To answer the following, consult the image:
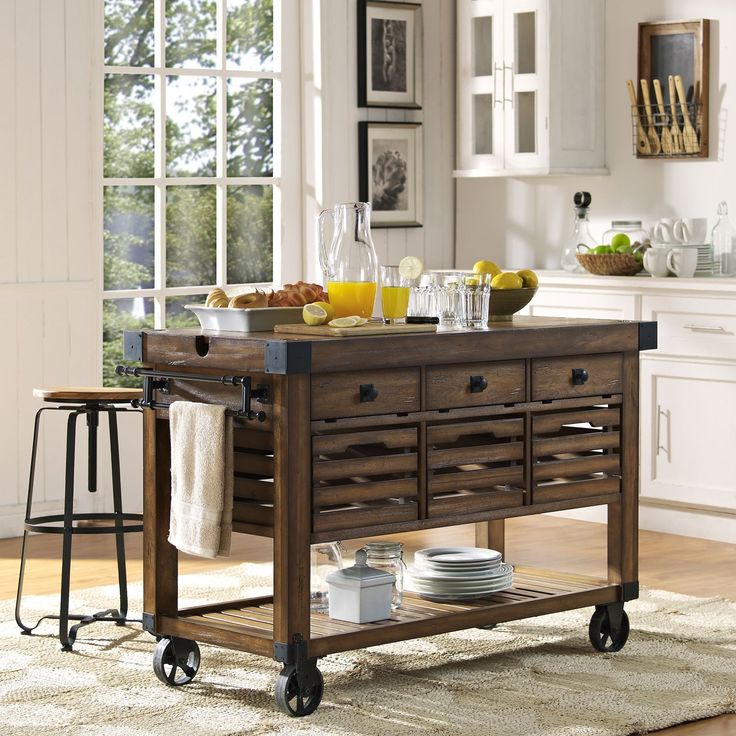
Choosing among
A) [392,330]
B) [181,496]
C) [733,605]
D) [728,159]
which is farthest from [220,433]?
[728,159]

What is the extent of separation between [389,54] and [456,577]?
3.33m

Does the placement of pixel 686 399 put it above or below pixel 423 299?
below

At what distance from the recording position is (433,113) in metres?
6.93

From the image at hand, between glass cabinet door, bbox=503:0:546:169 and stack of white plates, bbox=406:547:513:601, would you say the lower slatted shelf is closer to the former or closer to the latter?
stack of white plates, bbox=406:547:513:601

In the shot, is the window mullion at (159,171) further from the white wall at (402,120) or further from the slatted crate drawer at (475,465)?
the slatted crate drawer at (475,465)

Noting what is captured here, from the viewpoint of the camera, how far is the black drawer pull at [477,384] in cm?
379

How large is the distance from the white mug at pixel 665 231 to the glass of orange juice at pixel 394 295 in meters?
2.43

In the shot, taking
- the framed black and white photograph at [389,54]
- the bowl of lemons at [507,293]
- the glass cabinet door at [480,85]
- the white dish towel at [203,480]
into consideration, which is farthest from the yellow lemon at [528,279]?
the framed black and white photograph at [389,54]

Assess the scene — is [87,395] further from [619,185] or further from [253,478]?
[619,185]

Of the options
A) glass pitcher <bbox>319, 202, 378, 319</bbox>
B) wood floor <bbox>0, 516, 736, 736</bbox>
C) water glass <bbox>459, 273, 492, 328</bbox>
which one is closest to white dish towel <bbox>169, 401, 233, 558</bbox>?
glass pitcher <bbox>319, 202, 378, 319</bbox>

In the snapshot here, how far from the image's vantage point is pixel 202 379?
362 cm

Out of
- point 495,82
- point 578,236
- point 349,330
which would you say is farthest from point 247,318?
point 495,82

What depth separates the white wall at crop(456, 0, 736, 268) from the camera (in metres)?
6.02

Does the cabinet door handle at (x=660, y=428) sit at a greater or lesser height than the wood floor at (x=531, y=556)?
greater
